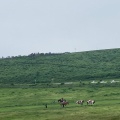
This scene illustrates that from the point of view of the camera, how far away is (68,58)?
175250mm

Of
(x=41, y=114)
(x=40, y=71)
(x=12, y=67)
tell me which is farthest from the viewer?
(x=12, y=67)

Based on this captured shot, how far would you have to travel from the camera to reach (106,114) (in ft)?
160

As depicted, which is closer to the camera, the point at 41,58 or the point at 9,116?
the point at 9,116

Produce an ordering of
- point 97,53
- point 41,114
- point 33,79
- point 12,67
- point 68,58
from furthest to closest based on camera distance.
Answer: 1. point 97,53
2. point 68,58
3. point 12,67
4. point 33,79
5. point 41,114

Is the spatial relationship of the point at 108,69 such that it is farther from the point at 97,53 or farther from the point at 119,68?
the point at 97,53

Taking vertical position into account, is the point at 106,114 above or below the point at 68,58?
below

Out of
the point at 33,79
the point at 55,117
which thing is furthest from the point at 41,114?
the point at 33,79

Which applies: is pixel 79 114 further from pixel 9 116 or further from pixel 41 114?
pixel 9 116

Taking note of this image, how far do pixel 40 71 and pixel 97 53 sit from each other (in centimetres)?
4658

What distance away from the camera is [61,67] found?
522ft

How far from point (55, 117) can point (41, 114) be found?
176 inches

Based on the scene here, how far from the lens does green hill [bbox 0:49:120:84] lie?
140 m

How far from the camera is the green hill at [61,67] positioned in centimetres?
13975

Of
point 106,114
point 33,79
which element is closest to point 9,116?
point 106,114
